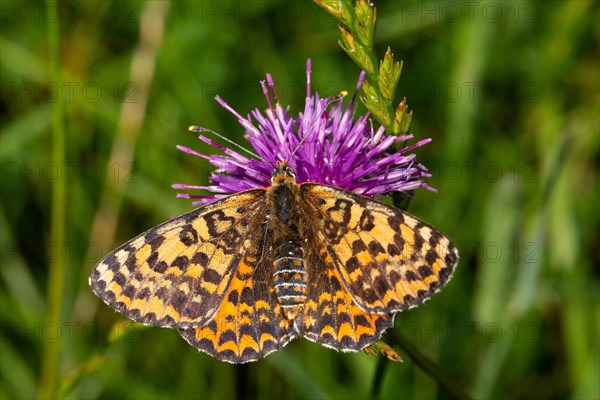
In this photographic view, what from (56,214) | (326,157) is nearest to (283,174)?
(326,157)

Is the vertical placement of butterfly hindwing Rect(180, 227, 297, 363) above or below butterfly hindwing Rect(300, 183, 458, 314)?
below

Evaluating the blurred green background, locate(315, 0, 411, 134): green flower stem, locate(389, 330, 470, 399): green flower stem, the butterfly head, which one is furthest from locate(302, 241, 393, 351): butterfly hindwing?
the blurred green background

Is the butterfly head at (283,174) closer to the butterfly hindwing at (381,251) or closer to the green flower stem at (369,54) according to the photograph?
the butterfly hindwing at (381,251)

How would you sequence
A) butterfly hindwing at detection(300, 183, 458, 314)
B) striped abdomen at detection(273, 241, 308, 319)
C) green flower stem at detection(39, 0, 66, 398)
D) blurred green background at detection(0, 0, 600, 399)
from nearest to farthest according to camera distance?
1. butterfly hindwing at detection(300, 183, 458, 314)
2. striped abdomen at detection(273, 241, 308, 319)
3. green flower stem at detection(39, 0, 66, 398)
4. blurred green background at detection(0, 0, 600, 399)

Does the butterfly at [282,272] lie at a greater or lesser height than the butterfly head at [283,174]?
lesser

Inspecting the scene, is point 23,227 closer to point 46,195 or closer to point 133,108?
point 46,195

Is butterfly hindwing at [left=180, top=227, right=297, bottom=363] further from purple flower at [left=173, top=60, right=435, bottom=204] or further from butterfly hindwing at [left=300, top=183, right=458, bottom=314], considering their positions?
purple flower at [left=173, top=60, right=435, bottom=204]

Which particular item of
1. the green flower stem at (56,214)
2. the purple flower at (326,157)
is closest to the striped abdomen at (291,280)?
the purple flower at (326,157)
